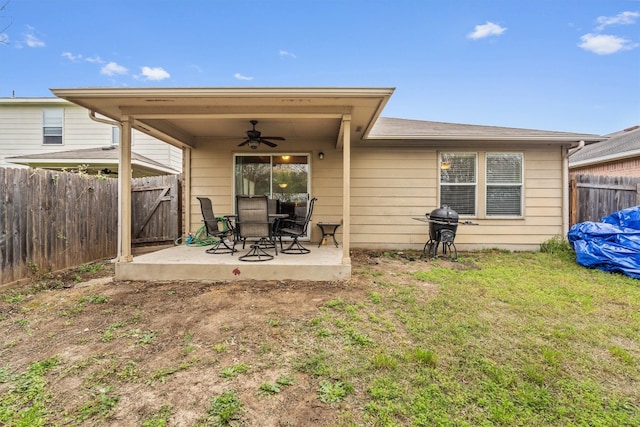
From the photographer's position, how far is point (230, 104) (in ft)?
14.2

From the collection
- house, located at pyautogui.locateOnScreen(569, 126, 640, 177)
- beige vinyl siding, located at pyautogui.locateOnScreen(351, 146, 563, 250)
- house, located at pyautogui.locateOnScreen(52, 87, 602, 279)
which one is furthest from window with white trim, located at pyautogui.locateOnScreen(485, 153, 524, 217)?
house, located at pyautogui.locateOnScreen(569, 126, 640, 177)

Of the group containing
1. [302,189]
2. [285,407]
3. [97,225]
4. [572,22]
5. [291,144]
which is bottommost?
[285,407]

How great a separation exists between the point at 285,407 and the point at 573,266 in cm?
576

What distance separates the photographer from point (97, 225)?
18.5 feet

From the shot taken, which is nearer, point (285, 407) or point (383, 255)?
point (285, 407)

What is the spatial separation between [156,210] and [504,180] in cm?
799

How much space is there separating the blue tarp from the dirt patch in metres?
4.02

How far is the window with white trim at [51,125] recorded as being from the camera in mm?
10945

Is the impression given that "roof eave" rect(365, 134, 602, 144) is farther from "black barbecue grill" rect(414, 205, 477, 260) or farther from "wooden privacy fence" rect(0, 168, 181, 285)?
"wooden privacy fence" rect(0, 168, 181, 285)

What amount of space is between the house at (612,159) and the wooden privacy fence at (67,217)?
1053 cm

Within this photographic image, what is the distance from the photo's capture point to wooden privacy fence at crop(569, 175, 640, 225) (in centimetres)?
654

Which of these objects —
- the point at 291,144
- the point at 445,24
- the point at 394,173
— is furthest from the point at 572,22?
the point at 291,144

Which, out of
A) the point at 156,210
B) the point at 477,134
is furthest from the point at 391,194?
the point at 156,210

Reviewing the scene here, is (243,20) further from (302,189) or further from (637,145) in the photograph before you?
(637,145)
